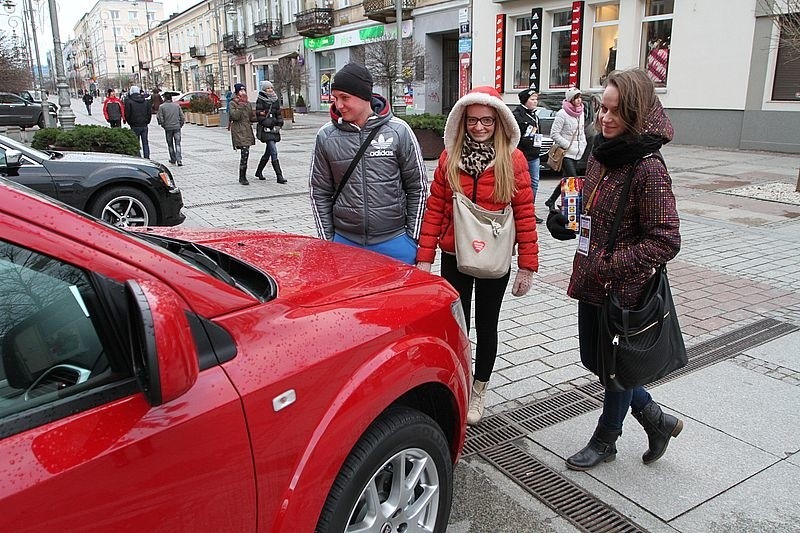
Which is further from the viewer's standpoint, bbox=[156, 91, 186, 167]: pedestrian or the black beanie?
bbox=[156, 91, 186, 167]: pedestrian

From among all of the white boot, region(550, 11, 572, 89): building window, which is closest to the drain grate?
the white boot

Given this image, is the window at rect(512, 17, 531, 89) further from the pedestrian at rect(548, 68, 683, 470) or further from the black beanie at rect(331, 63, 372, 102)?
the pedestrian at rect(548, 68, 683, 470)

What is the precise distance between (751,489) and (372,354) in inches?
82.5

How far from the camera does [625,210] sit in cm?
271

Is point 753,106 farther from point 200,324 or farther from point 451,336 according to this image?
point 200,324

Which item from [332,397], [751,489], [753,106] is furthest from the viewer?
[753,106]

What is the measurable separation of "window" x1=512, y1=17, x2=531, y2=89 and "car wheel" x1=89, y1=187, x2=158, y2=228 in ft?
63.0

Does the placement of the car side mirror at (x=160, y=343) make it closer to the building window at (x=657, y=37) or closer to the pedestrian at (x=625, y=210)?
the pedestrian at (x=625, y=210)

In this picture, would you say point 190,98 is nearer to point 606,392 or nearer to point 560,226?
point 560,226

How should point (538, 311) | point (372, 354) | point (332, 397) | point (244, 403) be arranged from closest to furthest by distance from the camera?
1. point (244, 403)
2. point (332, 397)
3. point (372, 354)
4. point (538, 311)

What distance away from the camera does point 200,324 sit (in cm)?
168

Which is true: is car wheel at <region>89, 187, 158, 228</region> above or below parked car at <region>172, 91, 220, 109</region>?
below

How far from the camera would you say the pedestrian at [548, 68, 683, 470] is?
2.59 metres

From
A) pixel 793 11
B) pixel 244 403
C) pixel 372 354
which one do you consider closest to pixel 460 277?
pixel 372 354
